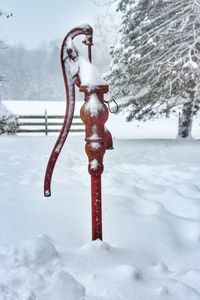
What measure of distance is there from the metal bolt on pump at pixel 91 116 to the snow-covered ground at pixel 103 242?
0.99ft

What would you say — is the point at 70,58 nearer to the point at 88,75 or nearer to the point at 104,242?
the point at 88,75

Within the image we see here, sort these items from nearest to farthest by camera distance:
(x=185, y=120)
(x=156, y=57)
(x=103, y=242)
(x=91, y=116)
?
1. (x=91, y=116)
2. (x=103, y=242)
3. (x=156, y=57)
4. (x=185, y=120)

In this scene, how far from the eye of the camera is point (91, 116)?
216cm

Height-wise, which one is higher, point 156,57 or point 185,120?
point 156,57

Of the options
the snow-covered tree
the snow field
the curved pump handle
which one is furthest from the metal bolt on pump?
the snow-covered tree

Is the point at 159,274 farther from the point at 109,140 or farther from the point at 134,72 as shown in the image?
the point at 134,72

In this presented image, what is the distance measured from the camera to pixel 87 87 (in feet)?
7.11

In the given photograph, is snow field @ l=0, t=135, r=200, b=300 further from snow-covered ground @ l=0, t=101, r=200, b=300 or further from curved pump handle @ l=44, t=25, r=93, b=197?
curved pump handle @ l=44, t=25, r=93, b=197

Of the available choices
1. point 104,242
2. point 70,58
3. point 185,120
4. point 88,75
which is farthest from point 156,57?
point 104,242

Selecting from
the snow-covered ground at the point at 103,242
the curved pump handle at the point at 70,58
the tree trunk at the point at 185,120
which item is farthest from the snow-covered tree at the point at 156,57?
the curved pump handle at the point at 70,58

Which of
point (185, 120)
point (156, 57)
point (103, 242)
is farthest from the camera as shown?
point (185, 120)

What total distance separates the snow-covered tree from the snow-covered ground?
5951 millimetres

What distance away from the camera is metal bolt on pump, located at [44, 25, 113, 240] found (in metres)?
2.17

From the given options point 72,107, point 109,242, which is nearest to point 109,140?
point 72,107
